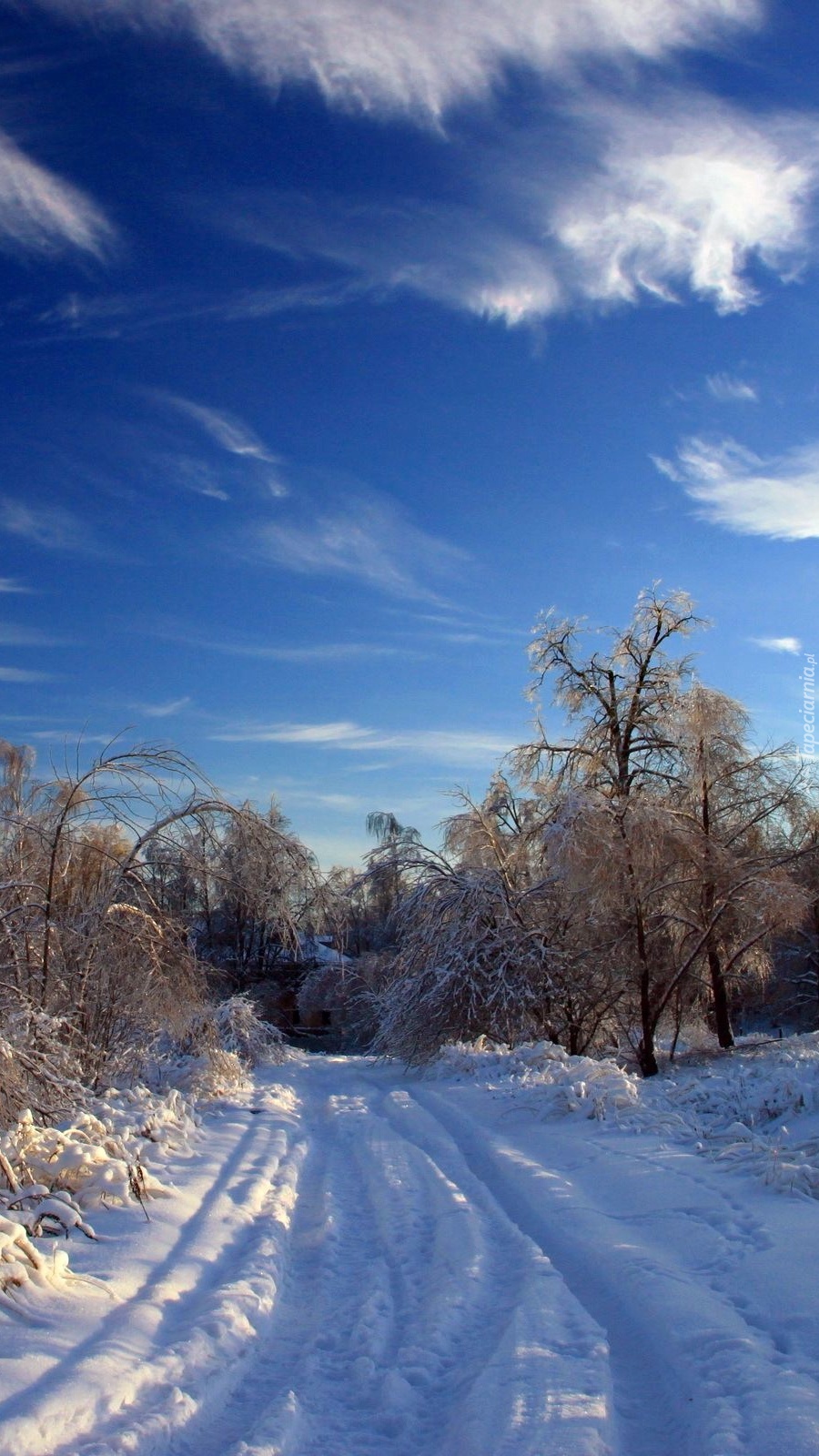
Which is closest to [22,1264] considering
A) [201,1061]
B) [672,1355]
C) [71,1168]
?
[71,1168]

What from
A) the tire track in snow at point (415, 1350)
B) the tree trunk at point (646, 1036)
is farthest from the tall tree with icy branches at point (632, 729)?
the tire track in snow at point (415, 1350)

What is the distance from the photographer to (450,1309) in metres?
4.69

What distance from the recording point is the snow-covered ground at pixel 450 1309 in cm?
342

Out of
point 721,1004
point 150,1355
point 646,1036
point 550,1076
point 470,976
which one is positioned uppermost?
point 470,976

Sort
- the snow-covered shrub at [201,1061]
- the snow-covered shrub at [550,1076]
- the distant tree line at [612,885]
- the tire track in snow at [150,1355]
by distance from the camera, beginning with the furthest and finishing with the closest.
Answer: the distant tree line at [612,885] → the snow-covered shrub at [201,1061] → the snow-covered shrub at [550,1076] → the tire track in snow at [150,1355]

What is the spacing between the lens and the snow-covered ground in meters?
3.42

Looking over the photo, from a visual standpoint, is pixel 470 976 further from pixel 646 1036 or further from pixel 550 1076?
pixel 550 1076

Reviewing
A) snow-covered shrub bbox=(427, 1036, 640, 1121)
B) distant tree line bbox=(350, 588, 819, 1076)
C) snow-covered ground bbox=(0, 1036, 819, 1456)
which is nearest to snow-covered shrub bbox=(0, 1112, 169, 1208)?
snow-covered ground bbox=(0, 1036, 819, 1456)

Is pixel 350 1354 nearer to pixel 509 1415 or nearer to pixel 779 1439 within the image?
pixel 509 1415

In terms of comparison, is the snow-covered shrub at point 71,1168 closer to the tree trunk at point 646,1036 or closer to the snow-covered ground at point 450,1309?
the snow-covered ground at point 450,1309

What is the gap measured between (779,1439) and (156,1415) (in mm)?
2178

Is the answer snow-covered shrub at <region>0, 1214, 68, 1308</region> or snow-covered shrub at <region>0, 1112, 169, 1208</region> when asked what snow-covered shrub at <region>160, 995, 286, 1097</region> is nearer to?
snow-covered shrub at <region>0, 1112, 169, 1208</region>

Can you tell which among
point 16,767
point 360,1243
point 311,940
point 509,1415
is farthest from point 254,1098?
point 509,1415

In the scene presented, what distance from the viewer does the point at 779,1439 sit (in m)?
3.15
